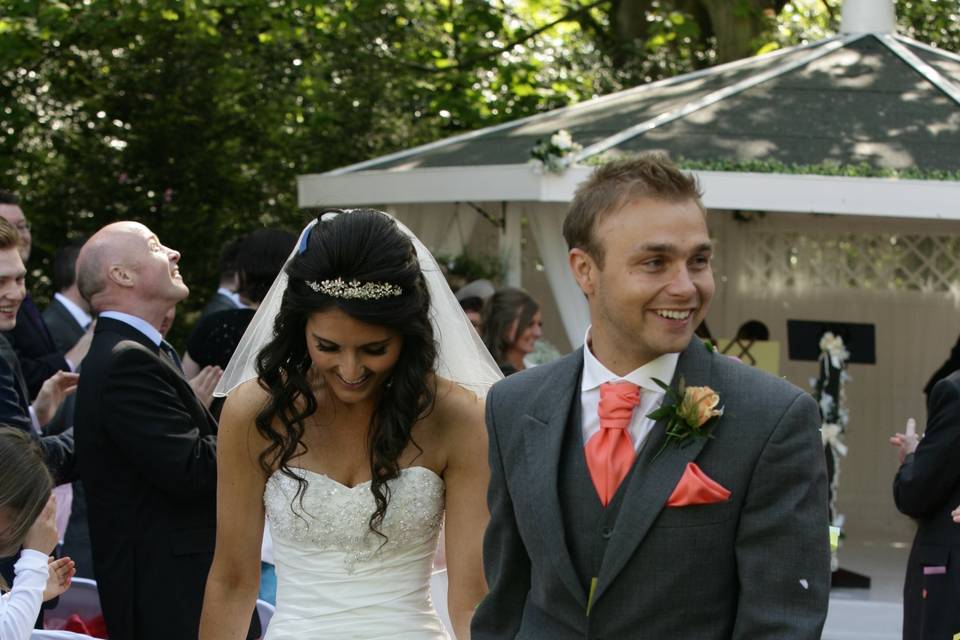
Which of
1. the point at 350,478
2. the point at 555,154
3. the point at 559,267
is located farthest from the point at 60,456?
the point at 559,267

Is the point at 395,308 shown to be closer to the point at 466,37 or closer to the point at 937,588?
the point at 937,588

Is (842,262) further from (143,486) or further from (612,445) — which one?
(612,445)

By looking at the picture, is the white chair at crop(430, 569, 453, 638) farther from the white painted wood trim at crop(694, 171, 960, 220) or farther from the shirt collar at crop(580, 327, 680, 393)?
the white painted wood trim at crop(694, 171, 960, 220)

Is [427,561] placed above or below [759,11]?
below

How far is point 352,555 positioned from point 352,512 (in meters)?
0.13

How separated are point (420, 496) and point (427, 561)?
224 millimetres

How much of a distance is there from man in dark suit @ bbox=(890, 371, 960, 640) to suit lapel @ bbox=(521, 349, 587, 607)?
308cm

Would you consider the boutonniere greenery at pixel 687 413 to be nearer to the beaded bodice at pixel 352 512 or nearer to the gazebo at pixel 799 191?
the beaded bodice at pixel 352 512

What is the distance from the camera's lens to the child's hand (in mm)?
4633

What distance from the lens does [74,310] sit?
340 inches

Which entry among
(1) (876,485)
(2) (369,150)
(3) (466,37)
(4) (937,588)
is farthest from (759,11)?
(4) (937,588)

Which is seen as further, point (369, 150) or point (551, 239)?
point (369, 150)

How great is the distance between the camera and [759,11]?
1564 cm

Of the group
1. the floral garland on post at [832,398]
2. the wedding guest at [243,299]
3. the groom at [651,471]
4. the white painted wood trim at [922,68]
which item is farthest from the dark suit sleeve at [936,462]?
the white painted wood trim at [922,68]
